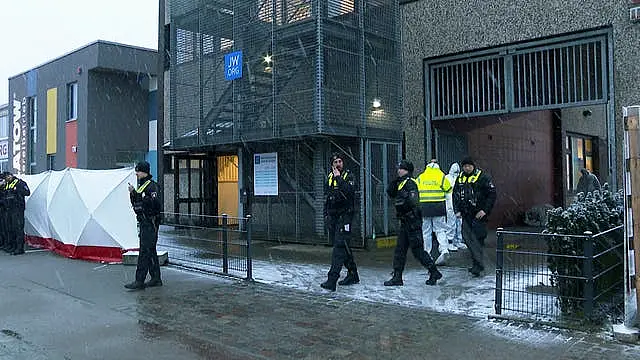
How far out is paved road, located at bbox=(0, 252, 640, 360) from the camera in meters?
5.30

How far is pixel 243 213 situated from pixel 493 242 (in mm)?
6095

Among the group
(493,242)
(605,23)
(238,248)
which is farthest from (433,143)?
(238,248)

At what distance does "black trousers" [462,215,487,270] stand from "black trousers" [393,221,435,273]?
948mm

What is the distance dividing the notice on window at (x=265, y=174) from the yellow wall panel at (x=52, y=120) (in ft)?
55.6

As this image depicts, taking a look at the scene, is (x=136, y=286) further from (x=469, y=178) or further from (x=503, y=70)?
(x=503, y=70)

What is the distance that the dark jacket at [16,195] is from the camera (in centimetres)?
1271

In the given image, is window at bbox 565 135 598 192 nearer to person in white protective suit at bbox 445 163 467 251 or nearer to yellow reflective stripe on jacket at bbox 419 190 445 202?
person in white protective suit at bbox 445 163 467 251

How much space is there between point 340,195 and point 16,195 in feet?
27.6

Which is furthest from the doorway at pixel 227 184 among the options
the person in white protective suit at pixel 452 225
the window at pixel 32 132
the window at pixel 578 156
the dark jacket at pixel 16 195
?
the window at pixel 32 132

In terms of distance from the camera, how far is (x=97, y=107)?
2525cm

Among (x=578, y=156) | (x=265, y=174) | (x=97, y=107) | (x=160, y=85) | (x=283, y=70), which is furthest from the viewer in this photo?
(x=97, y=107)

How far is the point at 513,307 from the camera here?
22.0ft

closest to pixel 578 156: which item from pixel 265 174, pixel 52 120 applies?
pixel 265 174

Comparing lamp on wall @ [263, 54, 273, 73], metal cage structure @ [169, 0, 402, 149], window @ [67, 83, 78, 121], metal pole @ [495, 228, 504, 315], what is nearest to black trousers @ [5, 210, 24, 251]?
metal cage structure @ [169, 0, 402, 149]
